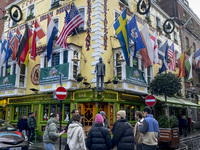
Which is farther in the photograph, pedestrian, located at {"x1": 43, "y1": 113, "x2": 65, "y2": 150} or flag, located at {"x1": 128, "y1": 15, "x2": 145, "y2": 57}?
flag, located at {"x1": 128, "y1": 15, "x2": 145, "y2": 57}

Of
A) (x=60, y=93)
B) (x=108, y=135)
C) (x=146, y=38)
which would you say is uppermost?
(x=146, y=38)

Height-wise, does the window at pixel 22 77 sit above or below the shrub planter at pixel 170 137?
above

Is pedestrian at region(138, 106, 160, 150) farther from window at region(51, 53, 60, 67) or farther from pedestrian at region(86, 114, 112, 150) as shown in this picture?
window at region(51, 53, 60, 67)

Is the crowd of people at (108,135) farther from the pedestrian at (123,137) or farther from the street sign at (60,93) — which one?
the street sign at (60,93)

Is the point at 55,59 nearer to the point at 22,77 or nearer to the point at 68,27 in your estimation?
the point at 68,27

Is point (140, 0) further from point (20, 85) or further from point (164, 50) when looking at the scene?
point (20, 85)

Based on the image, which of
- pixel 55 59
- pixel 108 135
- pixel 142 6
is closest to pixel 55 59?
pixel 55 59

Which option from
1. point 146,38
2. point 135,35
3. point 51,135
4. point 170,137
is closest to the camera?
point 51,135

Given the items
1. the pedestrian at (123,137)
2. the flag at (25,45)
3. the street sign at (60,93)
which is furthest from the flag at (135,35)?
the pedestrian at (123,137)

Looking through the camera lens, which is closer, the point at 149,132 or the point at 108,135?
the point at 108,135

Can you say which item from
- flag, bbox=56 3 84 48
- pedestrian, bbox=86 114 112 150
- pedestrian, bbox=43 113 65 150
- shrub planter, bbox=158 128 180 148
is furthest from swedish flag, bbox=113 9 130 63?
pedestrian, bbox=86 114 112 150

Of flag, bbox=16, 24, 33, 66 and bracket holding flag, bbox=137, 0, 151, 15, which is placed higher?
bracket holding flag, bbox=137, 0, 151, 15

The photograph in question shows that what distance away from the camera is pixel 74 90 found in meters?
13.3

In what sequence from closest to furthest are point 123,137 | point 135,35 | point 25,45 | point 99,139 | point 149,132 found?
point 99,139 < point 123,137 < point 149,132 < point 135,35 < point 25,45
